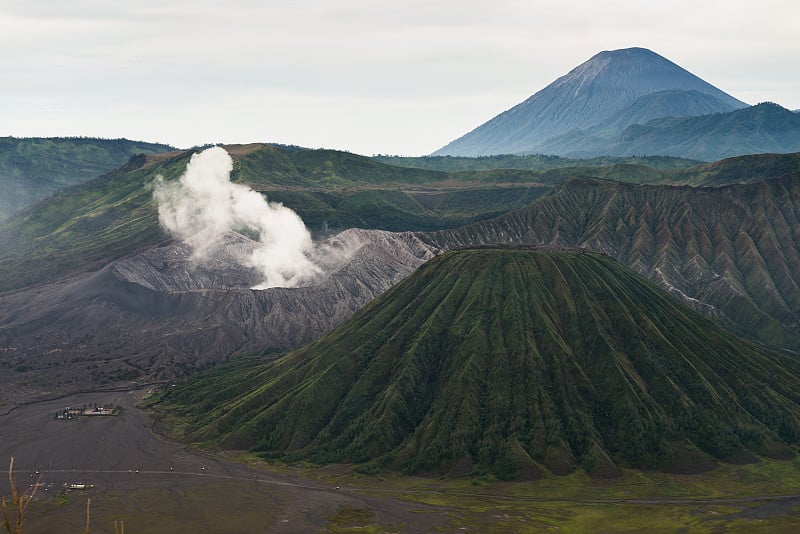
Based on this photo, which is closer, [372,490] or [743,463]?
[372,490]

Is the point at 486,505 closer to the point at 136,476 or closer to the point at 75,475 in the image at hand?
the point at 136,476

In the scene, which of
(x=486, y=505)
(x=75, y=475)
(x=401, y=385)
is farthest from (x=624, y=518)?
(x=75, y=475)

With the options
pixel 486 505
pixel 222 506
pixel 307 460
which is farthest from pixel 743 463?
pixel 222 506

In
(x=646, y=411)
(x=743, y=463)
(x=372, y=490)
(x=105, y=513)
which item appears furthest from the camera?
(x=646, y=411)

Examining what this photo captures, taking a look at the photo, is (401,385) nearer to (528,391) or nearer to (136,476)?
(528,391)

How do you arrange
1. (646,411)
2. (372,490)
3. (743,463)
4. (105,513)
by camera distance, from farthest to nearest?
(646,411) < (743,463) < (372,490) < (105,513)

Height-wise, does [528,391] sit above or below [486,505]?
above
